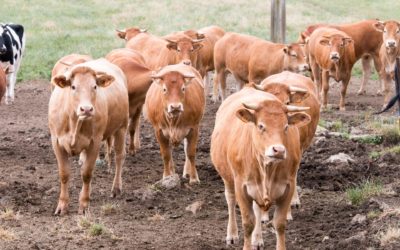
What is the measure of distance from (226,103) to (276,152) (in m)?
2.38

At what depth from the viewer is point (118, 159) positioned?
11.5 meters

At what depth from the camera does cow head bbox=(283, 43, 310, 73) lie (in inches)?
690

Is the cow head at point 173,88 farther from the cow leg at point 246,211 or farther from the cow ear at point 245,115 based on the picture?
the cow ear at point 245,115

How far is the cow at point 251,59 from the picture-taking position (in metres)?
17.6

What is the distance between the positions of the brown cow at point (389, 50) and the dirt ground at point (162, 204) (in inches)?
186

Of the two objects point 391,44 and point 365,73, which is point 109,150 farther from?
point 365,73

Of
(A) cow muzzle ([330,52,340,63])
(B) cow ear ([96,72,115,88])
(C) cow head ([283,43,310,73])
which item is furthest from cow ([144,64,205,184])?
(A) cow muzzle ([330,52,340,63])

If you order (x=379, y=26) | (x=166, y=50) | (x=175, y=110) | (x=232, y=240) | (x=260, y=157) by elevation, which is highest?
(x=260, y=157)

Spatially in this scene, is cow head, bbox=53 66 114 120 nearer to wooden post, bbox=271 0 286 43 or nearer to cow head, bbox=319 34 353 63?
cow head, bbox=319 34 353 63

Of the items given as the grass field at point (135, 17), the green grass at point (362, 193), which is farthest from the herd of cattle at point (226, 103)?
the grass field at point (135, 17)

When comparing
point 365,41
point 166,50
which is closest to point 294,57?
point 166,50

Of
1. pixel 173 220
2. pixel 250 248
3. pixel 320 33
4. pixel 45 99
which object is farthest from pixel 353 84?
pixel 250 248

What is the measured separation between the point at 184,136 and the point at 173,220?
2.07m

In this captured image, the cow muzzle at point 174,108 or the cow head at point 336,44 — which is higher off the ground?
the cow muzzle at point 174,108
